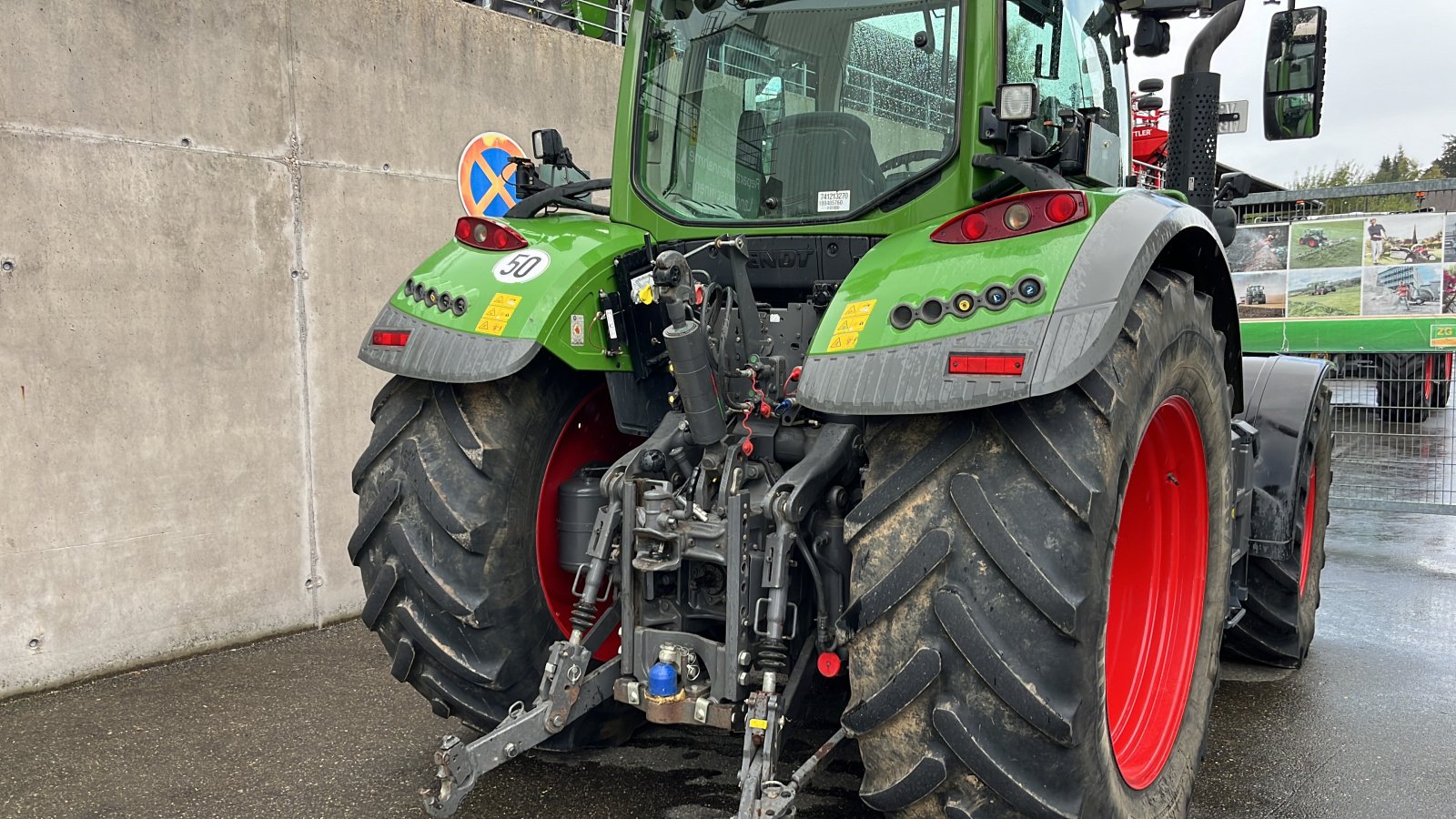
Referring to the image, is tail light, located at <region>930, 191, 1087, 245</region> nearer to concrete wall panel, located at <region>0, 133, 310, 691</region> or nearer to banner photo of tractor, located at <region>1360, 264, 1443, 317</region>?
concrete wall panel, located at <region>0, 133, 310, 691</region>

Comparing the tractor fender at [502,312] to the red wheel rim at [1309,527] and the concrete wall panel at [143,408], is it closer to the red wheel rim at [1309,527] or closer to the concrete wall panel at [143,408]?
the concrete wall panel at [143,408]

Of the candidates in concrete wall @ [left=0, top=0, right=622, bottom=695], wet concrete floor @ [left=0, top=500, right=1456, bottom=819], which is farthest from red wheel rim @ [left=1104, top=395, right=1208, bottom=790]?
concrete wall @ [left=0, top=0, right=622, bottom=695]

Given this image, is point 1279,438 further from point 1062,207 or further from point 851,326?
point 851,326

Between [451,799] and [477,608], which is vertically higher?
[477,608]

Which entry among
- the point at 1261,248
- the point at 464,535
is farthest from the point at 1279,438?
the point at 1261,248

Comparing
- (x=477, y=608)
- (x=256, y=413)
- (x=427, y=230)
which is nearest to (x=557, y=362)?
(x=477, y=608)

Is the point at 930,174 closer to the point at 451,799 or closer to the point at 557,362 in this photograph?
the point at 557,362

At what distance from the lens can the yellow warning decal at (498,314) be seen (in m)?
2.84

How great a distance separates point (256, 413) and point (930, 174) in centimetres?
324

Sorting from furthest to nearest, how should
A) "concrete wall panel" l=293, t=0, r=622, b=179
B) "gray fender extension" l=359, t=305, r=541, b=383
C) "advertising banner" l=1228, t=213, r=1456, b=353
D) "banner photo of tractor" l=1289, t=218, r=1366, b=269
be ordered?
"banner photo of tractor" l=1289, t=218, r=1366, b=269
"advertising banner" l=1228, t=213, r=1456, b=353
"concrete wall panel" l=293, t=0, r=622, b=179
"gray fender extension" l=359, t=305, r=541, b=383

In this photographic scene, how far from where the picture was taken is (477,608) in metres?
2.89

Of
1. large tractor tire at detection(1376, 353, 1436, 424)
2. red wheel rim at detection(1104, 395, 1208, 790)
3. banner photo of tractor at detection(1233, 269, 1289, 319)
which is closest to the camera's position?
red wheel rim at detection(1104, 395, 1208, 790)

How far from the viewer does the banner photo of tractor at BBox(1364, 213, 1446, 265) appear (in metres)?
9.02

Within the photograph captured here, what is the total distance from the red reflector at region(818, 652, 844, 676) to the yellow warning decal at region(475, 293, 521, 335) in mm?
1160
